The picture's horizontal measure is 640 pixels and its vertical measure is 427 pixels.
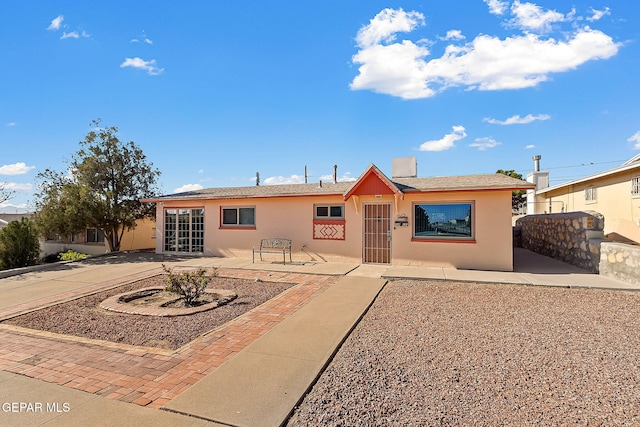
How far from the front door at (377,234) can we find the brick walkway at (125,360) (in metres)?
6.56

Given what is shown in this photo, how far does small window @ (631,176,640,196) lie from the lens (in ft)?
39.8

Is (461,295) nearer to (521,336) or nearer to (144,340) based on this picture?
(521,336)

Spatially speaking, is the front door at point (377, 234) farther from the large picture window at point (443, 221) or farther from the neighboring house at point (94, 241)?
the neighboring house at point (94, 241)

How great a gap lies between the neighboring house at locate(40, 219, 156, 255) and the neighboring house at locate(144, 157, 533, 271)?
5458mm

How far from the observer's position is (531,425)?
9.44 ft

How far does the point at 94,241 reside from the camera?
1872 centimetres

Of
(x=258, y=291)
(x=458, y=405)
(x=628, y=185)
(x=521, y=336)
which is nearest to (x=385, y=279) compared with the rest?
(x=258, y=291)

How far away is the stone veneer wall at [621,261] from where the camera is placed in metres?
8.16

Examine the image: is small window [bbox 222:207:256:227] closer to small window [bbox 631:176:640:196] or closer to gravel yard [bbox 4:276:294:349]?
gravel yard [bbox 4:276:294:349]

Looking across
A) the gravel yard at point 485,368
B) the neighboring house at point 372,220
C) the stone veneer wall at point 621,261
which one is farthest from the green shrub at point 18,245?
the stone veneer wall at point 621,261

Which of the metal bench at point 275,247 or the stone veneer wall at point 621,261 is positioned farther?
the metal bench at point 275,247

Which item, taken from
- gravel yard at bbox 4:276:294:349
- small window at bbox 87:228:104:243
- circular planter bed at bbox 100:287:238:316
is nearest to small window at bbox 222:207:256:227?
circular planter bed at bbox 100:287:238:316

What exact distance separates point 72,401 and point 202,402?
136 cm

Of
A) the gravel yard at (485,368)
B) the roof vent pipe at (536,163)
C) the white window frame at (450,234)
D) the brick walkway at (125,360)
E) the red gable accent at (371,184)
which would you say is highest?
the roof vent pipe at (536,163)
